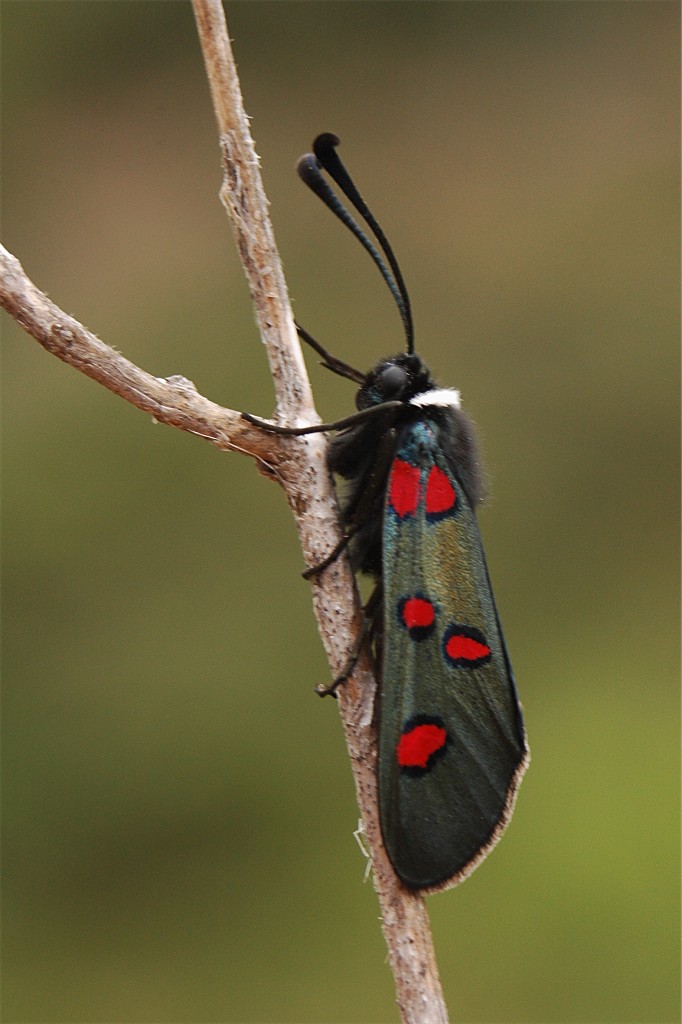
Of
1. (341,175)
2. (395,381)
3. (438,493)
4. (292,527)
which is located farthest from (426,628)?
(292,527)

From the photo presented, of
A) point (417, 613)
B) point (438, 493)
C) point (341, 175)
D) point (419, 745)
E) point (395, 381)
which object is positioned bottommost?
point (419, 745)

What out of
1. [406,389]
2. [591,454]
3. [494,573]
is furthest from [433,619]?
[591,454]

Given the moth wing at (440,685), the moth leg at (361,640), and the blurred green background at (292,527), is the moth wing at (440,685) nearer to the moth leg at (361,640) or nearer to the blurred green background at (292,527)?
the moth leg at (361,640)

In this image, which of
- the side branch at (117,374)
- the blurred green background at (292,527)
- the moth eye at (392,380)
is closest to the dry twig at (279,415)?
the side branch at (117,374)

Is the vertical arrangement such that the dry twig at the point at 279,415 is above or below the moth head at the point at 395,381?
below

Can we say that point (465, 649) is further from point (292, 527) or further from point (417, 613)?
point (292, 527)

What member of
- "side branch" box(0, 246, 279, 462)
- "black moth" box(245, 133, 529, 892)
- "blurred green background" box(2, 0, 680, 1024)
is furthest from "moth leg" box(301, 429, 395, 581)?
"blurred green background" box(2, 0, 680, 1024)
